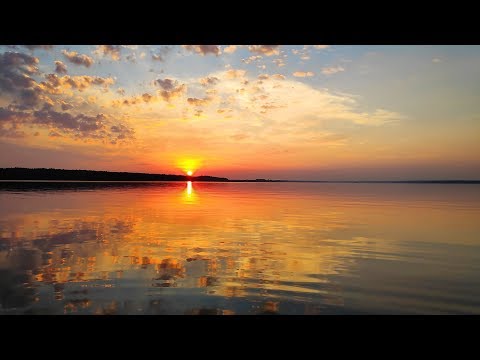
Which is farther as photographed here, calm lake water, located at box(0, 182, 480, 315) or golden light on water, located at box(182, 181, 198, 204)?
golden light on water, located at box(182, 181, 198, 204)

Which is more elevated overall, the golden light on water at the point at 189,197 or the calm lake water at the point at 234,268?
the golden light on water at the point at 189,197

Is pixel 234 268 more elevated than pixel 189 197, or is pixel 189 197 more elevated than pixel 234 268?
pixel 189 197

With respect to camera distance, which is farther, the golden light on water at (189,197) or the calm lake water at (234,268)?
the golden light on water at (189,197)

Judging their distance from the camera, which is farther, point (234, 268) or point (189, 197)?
point (189, 197)

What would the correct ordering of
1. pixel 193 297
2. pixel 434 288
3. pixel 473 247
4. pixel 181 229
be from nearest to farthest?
pixel 193 297, pixel 434 288, pixel 473 247, pixel 181 229

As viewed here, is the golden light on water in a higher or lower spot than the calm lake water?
higher
